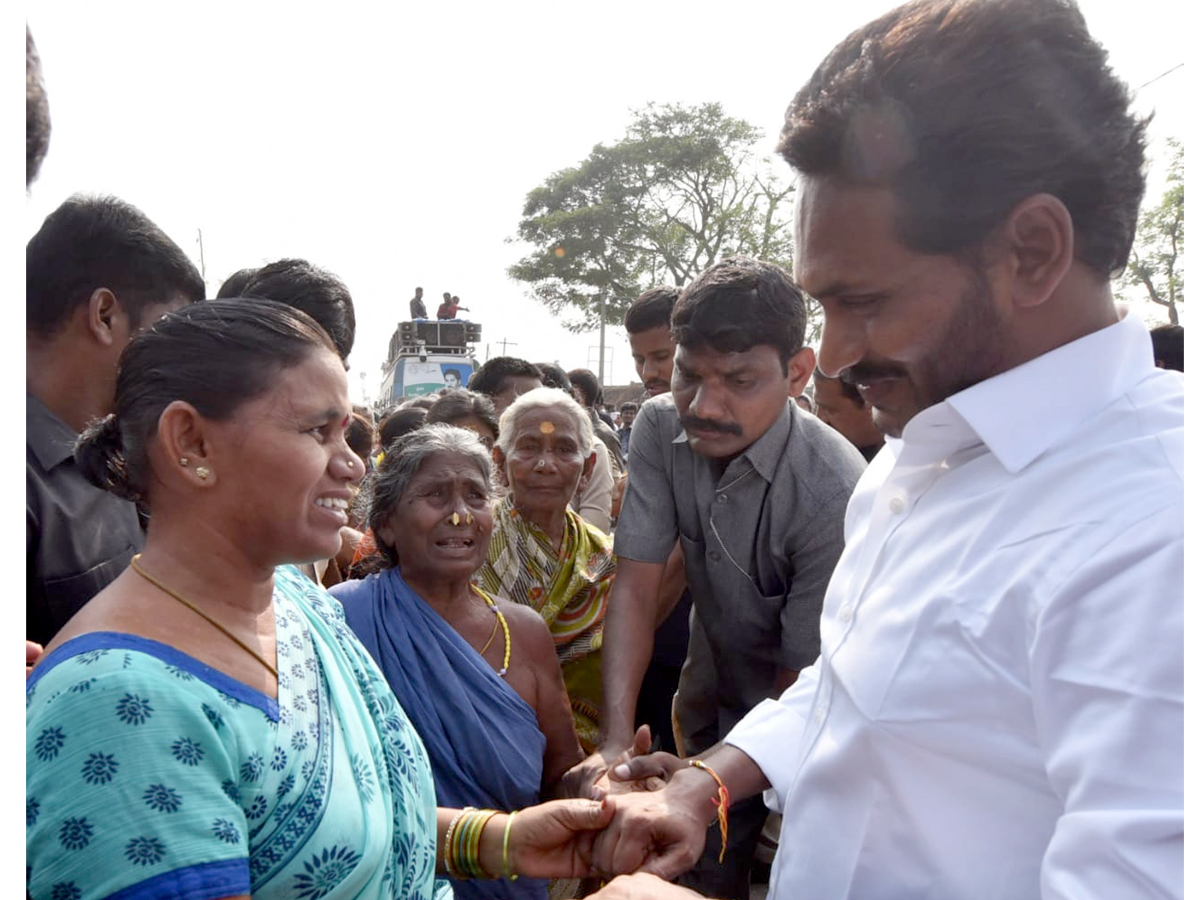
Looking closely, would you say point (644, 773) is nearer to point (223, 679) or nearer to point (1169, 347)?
point (223, 679)

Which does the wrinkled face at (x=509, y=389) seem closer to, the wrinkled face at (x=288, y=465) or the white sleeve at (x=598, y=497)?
the white sleeve at (x=598, y=497)

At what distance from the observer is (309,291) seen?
2764 mm

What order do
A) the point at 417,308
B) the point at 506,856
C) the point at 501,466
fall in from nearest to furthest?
1. the point at 506,856
2. the point at 501,466
3. the point at 417,308

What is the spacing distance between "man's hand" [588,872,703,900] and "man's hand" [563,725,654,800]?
63 cm

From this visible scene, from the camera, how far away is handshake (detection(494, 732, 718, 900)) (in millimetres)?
2049

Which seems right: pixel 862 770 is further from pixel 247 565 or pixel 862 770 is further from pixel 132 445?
pixel 132 445

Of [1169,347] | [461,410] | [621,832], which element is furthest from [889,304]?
[461,410]

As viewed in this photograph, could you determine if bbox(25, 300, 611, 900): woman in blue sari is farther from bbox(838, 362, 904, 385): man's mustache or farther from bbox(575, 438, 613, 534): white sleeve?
bbox(575, 438, 613, 534): white sleeve

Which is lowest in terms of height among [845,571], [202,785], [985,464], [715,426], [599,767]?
[599,767]

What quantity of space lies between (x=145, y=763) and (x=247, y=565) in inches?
16.5

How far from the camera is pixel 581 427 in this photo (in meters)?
3.68

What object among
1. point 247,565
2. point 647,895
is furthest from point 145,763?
point 647,895

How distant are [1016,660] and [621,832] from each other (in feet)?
3.87

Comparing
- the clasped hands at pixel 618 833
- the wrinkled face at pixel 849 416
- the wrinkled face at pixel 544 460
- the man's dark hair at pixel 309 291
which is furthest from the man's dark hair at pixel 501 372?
the clasped hands at pixel 618 833
